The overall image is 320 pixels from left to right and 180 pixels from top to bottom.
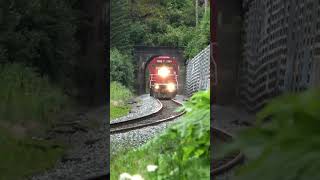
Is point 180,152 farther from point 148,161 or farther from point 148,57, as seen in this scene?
point 148,57

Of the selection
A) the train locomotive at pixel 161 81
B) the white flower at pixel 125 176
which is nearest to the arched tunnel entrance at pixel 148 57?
the white flower at pixel 125 176

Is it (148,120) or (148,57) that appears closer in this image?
(148,57)

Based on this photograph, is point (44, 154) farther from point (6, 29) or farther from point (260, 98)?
point (260, 98)

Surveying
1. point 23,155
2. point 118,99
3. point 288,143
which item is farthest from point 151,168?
point 288,143

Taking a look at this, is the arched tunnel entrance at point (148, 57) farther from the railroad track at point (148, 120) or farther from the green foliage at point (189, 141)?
the green foliage at point (189, 141)

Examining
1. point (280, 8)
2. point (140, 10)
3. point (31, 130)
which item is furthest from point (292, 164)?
point (140, 10)

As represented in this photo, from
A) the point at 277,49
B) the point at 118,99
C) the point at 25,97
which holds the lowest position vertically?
the point at 118,99
